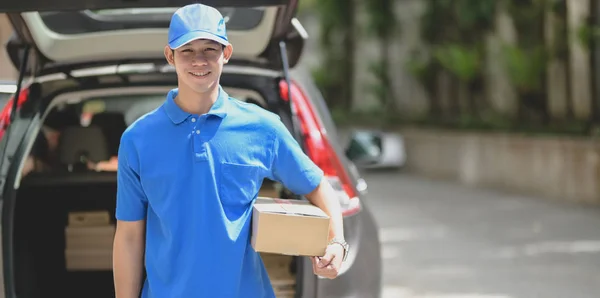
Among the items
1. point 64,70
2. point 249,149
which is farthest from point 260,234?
point 64,70

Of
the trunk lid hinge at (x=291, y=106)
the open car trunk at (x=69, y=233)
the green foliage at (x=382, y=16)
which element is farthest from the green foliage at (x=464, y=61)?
the trunk lid hinge at (x=291, y=106)

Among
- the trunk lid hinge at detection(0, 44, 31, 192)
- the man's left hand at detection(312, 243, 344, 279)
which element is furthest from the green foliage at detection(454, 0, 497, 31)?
the man's left hand at detection(312, 243, 344, 279)

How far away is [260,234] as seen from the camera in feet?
9.88

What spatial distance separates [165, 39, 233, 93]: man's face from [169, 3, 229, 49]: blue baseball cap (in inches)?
1.5

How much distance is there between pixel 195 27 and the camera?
2.91 metres

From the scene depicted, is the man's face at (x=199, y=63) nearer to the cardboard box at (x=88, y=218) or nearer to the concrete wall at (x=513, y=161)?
the cardboard box at (x=88, y=218)

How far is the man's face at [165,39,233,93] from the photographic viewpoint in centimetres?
294

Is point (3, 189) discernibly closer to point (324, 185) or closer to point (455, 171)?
point (324, 185)

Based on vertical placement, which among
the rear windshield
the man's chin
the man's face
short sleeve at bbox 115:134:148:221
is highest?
the rear windshield

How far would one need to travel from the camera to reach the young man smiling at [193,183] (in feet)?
9.75

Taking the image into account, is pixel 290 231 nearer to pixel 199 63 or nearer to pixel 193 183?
pixel 193 183

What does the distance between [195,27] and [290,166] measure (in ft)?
1.77

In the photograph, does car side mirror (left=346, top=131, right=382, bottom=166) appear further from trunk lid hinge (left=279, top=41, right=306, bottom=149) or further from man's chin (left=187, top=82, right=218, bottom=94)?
man's chin (left=187, top=82, right=218, bottom=94)

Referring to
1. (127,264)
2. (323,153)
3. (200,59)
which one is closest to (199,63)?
(200,59)
